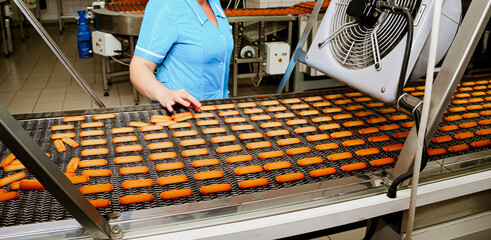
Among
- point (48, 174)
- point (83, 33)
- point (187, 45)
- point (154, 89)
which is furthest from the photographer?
point (83, 33)

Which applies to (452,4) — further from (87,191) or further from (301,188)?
(87,191)

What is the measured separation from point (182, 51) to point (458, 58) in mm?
1123

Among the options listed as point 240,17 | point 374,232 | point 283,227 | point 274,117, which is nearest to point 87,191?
Result: point 283,227

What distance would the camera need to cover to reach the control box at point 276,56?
13.4 feet

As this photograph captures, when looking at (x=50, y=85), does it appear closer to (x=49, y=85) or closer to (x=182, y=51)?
(x=49, y=85)

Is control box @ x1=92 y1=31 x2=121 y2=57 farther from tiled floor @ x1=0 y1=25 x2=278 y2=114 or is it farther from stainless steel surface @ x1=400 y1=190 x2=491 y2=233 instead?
stainless steel surface @ x1=400 y1=190 x2=491 y2=233

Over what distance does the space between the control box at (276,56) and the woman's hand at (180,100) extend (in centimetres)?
282

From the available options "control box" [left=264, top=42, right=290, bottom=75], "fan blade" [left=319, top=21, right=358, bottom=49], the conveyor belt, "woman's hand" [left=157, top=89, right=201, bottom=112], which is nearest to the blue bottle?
the conveyor belt

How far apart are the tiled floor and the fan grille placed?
3553mm

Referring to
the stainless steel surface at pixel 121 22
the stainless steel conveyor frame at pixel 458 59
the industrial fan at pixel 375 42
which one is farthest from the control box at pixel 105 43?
the stainless steel conveyor frame at pixel 458 59

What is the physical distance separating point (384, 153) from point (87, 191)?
0.78 metres

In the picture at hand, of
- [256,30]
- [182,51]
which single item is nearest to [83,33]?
[256,30]

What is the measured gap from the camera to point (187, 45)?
162cm

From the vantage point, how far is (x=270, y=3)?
5594 millimetres
